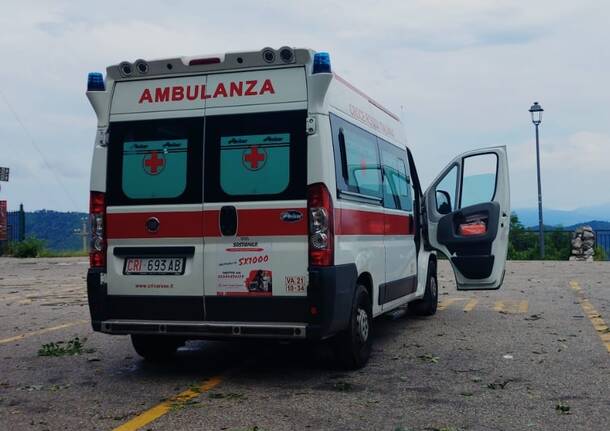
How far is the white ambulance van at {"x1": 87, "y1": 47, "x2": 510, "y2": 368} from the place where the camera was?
620 cm

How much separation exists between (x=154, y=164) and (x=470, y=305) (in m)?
7.32

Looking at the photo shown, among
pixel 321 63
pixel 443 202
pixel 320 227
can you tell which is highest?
pixel 321 63

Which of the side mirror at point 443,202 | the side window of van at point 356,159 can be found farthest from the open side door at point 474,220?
the side window of van at point 356,159

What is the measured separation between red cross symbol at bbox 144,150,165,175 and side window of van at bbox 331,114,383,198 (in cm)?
149

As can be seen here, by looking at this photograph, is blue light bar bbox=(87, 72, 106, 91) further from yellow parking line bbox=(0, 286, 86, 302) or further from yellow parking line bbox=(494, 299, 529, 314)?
yellow parking line bbox=(0, 286, 86, 302)

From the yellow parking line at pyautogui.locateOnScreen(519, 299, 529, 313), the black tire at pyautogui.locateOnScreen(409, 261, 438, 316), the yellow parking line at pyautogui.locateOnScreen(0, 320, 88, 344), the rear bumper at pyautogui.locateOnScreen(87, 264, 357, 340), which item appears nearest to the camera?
the rear bumper at pyautogui.locateOnScreen(87, 264, 357, 340)

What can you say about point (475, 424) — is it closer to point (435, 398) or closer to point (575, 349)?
point (435, 398)

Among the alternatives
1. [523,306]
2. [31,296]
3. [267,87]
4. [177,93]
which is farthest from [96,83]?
[31,296]

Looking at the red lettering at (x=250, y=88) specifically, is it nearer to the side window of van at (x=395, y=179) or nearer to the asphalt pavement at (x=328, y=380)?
the side window of van at (x=395, y=179)

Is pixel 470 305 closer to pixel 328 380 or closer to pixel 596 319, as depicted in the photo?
pixel 596 319

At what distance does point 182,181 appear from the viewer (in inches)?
256

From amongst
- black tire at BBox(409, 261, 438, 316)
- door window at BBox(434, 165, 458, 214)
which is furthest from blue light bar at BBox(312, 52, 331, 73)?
black tire at BBox(409, 261, 438, 316)

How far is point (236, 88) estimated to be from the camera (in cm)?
648

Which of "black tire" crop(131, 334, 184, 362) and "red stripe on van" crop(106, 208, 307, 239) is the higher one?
"red stripe on van" crop(106, 208, 307, 239)
